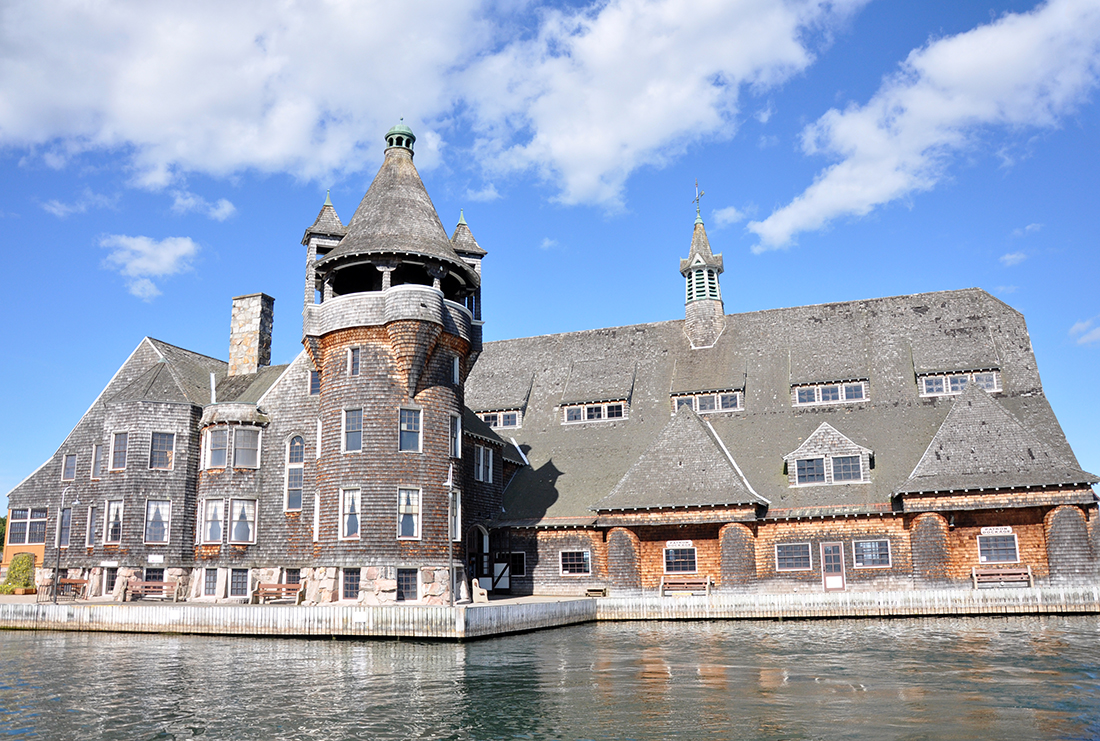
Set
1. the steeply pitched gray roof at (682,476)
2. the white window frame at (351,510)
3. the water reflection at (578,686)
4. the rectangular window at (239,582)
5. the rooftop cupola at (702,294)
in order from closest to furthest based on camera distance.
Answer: the water reflection at (578,686) → the white window frame at (351,510) → the steeply pitched gray roof at (682,476) → the rectangular window at (239,582) → the rooftop cupola at (702,294)

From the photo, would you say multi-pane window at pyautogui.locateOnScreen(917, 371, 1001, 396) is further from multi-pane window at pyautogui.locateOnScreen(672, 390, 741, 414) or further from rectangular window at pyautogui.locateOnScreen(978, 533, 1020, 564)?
multi-pane window at pyautogui.locateOnScreen(672, 390, 741, 414)

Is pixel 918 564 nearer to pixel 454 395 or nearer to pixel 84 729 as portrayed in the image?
pixel 454 395

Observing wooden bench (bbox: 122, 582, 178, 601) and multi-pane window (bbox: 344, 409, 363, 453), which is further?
wooden bench (bbox: 122, 582, 178, 601)

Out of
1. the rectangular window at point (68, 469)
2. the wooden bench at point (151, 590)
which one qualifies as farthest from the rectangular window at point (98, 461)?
the wooden bench at point (151, 590)

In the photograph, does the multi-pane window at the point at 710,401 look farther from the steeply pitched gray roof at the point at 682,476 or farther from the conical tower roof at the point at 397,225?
the conical tower roof at the point at 397,225

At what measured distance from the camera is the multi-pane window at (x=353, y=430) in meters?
32.5

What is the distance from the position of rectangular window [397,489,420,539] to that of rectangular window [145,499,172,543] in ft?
39.5

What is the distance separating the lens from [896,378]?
41125 mm

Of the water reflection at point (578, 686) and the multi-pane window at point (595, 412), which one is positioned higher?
the multi-pane window at point (595, 412)

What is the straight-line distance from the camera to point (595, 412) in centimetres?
4559

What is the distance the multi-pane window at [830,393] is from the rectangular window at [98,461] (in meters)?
31.6

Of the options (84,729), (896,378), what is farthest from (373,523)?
(896,378)

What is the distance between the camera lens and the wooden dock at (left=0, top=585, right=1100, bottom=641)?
87.9 feet

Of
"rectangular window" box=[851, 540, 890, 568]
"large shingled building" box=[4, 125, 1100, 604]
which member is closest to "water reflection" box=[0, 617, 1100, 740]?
"large shingled building" box=[4, 125, 1100, 604]
